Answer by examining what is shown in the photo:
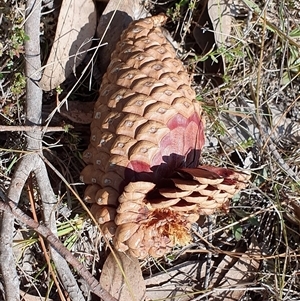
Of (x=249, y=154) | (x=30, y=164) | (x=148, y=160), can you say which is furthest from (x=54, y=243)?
(x=249, y=154)

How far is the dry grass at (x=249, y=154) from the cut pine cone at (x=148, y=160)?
0.30 m

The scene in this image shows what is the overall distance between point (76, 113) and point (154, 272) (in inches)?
24.6

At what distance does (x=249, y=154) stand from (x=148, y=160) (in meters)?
0.62

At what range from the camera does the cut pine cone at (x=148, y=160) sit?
138 cm

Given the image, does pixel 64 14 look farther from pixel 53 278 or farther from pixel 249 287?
pixel 249 287

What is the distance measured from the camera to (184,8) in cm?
183

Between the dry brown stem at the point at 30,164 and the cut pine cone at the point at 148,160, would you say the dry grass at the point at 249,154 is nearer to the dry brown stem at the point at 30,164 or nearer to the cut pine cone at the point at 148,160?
the dry brown stem at the point at 30,164

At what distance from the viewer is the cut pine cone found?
4.51 ft

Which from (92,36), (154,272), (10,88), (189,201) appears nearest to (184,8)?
(92,36)

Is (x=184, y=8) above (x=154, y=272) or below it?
above

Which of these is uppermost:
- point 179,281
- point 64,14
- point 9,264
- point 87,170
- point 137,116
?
point 64,14

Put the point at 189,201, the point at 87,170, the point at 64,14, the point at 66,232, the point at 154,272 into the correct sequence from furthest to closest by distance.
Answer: the point at 154,272
the point at 66,232
the point at 64,14
the point at 87,170
the point at 189,201

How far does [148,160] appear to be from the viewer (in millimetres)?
1399

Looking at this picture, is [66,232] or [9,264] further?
[66,232]
